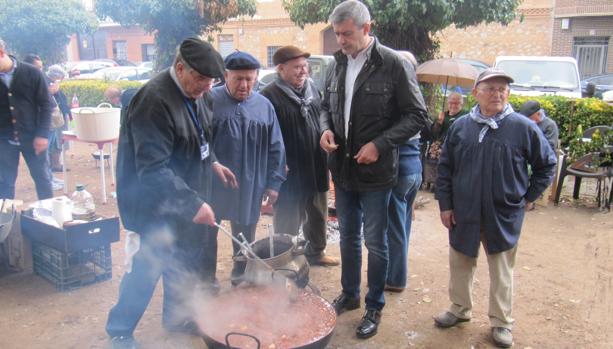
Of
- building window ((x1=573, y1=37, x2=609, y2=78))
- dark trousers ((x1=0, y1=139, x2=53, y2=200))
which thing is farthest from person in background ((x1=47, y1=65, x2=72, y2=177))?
building window ((x1=573, y1=37, x2=609, y2=78))

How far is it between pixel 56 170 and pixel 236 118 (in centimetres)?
579

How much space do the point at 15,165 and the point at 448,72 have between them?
16.8 ft

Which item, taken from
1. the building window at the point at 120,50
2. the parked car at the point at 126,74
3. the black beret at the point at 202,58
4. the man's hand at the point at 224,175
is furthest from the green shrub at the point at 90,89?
the building window at the point at 120,50

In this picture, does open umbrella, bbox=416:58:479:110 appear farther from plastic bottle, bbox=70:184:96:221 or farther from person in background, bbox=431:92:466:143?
plastic bottle, bbox=70:184:96:221

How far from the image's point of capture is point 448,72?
6586mm

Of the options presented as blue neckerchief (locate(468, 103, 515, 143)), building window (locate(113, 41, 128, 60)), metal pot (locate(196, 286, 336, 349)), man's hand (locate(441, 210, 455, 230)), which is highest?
building window (locate(113, 41, 128, 60))

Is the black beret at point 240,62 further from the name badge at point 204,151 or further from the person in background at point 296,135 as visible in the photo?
the name badge at point 204,151

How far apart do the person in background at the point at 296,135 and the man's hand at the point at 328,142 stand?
77cm

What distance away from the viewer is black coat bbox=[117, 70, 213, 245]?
2.63 m

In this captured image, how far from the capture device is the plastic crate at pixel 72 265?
3.97 m

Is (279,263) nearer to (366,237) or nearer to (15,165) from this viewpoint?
(366,237)

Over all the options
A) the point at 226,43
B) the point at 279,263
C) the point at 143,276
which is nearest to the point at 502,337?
the point at 279,263

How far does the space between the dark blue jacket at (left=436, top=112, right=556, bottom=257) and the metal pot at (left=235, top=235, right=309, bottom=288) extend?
3.45ft

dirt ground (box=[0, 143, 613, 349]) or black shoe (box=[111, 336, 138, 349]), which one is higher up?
black shoe (box=[111, 336, 138, 349])
